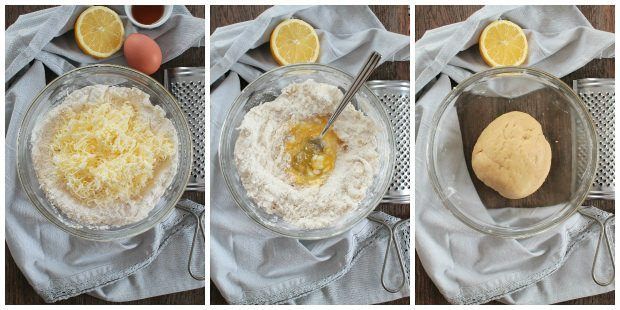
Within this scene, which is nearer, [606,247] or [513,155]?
[513,155]

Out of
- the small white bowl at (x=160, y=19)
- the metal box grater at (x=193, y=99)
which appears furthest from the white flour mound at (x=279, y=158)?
the small white bowl at (x=160, y=19)

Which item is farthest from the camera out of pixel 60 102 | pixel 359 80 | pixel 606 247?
pixel 606 247

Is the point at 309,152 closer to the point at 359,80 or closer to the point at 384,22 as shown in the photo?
the point at 359,80

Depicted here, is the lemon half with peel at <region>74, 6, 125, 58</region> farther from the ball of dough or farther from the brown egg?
the ball of dough

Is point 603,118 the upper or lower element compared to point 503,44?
lower

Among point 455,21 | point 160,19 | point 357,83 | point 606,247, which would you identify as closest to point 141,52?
point 160,19

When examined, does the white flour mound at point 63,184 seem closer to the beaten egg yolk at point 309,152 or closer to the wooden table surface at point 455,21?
the beaten egg yolk at point 309,152
